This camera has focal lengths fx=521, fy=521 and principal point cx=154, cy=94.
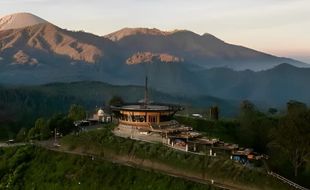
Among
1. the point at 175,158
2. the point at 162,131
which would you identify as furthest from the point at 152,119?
the point at 175,158

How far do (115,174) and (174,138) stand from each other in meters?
12.5

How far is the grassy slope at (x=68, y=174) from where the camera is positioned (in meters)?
65.4

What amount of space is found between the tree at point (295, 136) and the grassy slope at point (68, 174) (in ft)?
46.0

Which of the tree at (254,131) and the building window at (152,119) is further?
the tree at (254,131)

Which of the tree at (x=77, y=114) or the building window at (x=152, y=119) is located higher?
the building window at (x=152, y=119)

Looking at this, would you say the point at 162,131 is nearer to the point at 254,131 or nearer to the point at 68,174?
the point at 68,174

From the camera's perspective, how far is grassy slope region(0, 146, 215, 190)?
65.4 m

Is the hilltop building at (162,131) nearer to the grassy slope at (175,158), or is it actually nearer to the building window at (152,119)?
the building window at (152,119)

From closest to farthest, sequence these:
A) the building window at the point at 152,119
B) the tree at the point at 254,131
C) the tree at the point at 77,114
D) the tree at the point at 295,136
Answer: the tree at the point at 295,136 < the building window at the point at 152,119 < the tree at the point at 254,131 < the tree at the point at 77,114

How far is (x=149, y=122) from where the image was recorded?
280ft

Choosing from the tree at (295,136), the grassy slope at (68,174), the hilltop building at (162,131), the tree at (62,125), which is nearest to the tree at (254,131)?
the hilltop building at (162,131)

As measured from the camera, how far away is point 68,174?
71.5 metres

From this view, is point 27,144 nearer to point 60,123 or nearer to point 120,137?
point 60,123

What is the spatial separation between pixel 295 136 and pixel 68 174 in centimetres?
3078
